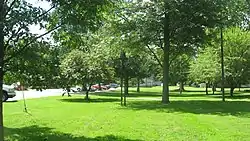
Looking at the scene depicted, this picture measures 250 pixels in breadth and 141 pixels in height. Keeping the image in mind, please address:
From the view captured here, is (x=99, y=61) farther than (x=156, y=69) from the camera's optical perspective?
No

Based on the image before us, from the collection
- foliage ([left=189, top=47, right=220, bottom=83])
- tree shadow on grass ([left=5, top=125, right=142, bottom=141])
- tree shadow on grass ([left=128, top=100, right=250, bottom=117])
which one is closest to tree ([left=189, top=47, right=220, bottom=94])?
foliage ([left=189, top=47, right=220, bottom=83])

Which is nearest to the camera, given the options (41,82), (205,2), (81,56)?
(41,82)

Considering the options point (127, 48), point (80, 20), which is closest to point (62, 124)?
point (80, 20)

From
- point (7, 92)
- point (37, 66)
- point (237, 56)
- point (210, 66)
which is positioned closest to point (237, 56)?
point (237, 56)

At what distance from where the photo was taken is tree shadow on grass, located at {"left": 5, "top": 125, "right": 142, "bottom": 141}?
12141 millimetres

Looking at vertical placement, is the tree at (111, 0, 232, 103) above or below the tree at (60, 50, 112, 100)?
above

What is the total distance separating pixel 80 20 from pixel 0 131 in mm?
3170

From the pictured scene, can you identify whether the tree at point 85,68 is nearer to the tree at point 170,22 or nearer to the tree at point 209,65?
the tree at point 170,22

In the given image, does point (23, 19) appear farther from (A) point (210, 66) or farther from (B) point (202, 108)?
(A) point (210, 66)

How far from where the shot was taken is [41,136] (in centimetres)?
1280

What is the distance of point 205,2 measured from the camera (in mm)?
26797

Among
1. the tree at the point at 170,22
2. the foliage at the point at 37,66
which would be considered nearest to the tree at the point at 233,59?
the tree at the point at 170,22

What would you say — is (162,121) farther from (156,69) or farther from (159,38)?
(156,69)

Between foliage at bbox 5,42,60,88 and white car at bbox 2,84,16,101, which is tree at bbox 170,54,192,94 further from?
foliage at bbox 5,42,60,88
